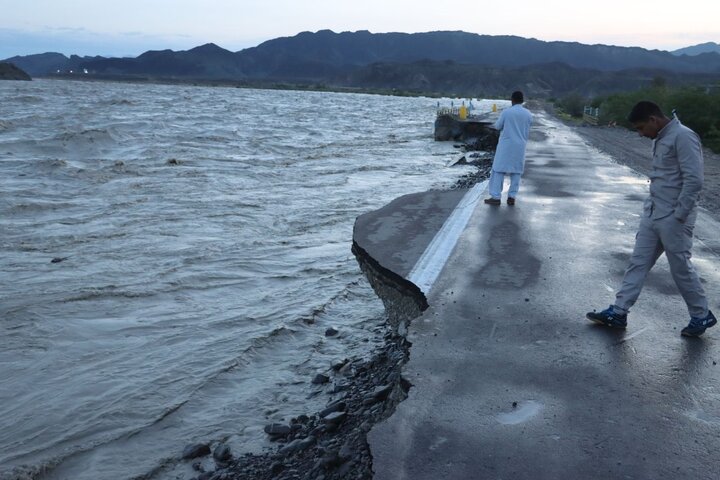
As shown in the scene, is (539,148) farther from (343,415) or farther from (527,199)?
(343,415)

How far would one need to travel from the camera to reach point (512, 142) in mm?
11367

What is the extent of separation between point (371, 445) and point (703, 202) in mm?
10978

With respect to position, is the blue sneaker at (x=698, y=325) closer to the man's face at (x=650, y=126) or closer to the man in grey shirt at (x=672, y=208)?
the man in grey shirt at (x=672, y=208)

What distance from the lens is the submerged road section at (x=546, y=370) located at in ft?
12.3

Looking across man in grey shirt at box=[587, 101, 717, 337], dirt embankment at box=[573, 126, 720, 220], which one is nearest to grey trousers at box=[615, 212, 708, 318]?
man in grey shirt at box=[587, 101, 717, 337]

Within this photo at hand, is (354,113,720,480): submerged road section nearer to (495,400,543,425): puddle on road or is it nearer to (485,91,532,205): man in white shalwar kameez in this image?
(495,400,543,425): puddle on road

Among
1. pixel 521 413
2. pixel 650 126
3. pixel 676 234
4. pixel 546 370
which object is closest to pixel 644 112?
pixel 650 126

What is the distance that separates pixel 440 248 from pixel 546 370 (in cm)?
370

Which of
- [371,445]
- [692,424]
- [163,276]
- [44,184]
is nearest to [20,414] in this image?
[371,445]

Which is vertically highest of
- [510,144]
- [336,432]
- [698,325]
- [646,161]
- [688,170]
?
[688,170]

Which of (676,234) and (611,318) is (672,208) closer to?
(676,234)

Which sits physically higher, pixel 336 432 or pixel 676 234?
pixel 676 234

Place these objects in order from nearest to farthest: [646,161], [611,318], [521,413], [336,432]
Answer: [521,413]
[336,432]
[611,318]
[646,161]

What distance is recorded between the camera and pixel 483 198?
40.9 feet
